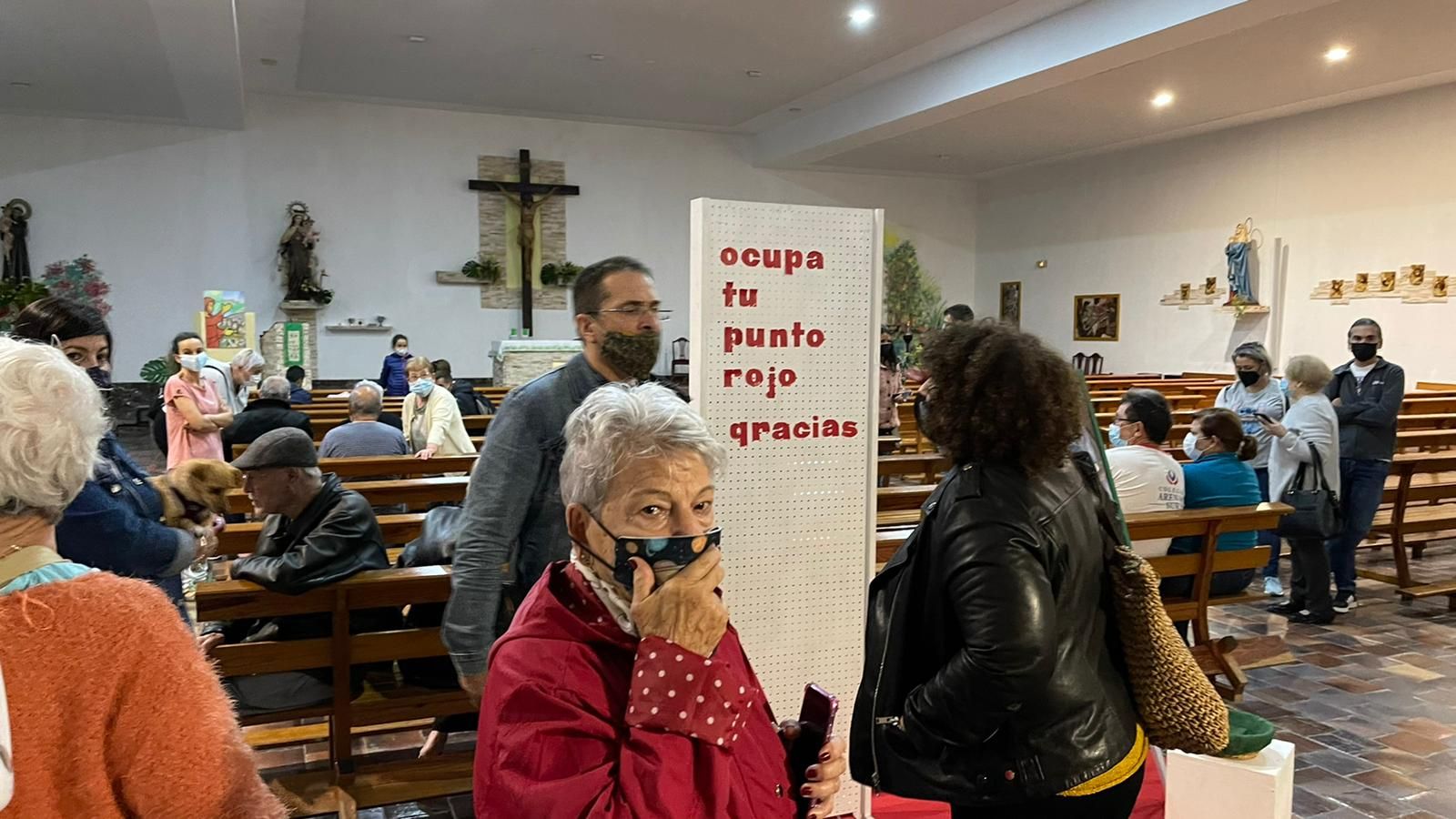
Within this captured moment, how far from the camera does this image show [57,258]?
41.2 feet

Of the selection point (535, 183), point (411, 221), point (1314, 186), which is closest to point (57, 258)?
point (411, 221)

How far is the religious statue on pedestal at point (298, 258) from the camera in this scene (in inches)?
523

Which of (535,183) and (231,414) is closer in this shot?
(231,414)

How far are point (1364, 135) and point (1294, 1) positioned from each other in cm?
533

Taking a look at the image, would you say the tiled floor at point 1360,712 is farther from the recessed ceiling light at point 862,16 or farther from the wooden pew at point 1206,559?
the recessed ceiling light at point 862,16

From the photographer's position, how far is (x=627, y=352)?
6.93ft

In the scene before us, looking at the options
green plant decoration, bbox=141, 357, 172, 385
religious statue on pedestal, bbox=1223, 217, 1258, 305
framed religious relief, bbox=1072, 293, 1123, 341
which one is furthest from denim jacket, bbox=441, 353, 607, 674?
framed religious relief, bbox=1072, 293, 1123, 341

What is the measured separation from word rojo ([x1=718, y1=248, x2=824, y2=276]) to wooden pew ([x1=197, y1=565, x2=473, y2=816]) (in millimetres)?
1172

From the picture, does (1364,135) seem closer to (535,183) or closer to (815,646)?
(535,183)

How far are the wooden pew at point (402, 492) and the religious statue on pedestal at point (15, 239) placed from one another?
1051 centimetres

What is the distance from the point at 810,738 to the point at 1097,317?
15554 mm

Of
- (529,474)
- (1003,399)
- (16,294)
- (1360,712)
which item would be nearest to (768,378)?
(529,474)

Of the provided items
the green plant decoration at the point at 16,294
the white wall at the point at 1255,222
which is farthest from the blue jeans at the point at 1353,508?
the green plant decoration at the point at 16,294

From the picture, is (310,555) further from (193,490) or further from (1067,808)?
(1067,808)
